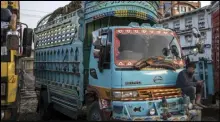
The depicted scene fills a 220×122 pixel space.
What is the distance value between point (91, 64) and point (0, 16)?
2.24m

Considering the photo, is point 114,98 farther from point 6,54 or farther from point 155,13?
point 155,13

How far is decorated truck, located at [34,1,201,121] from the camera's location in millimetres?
5457

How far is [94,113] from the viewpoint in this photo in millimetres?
6086

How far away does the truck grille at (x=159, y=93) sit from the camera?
5.49 m

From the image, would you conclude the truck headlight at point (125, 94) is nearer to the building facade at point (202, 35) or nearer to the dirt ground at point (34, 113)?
the building facade at point (202, 35)

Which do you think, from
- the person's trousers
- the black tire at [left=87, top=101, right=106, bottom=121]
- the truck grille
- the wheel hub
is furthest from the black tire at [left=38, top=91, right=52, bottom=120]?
the person's trousers

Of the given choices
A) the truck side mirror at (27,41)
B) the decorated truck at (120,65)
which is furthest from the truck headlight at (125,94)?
the truck side mirror at (27,41)

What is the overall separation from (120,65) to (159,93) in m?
0.82

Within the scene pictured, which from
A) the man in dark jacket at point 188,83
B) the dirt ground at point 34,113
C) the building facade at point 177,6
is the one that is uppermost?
the building facade at point 177,6

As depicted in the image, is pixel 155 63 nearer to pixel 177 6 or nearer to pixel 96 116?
pixel 96 116

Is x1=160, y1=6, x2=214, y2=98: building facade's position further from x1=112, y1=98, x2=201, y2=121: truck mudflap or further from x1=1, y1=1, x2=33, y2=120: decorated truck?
x1=1, y1=1, x2=33, y2=120: decorated truck

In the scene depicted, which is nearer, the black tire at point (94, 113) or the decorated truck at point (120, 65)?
the decorated truck at point (120, 65)

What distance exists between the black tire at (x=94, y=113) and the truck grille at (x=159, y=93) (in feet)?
→ 2.82

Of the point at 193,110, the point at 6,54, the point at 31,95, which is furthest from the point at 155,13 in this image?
the point at 31,95
